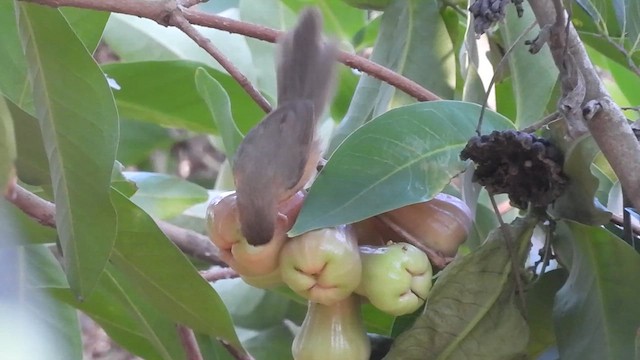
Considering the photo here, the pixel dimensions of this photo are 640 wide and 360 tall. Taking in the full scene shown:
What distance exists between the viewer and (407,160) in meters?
0.56

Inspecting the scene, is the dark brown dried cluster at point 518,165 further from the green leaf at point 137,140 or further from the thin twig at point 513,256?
the green leaf at point 137,140

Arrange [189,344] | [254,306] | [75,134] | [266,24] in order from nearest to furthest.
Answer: [75,134] < [189,344] < [254,306] < [266,24]

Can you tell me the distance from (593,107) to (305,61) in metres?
0.18

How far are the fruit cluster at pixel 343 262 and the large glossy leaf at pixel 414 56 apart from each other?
0.20 m

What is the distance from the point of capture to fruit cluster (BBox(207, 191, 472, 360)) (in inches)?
20.8

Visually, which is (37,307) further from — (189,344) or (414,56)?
(414,56)

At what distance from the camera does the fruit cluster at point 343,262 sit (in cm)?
53

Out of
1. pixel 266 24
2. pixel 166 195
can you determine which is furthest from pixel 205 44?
pixel 266 24

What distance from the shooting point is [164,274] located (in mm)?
663

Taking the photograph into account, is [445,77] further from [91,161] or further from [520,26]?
[91,161]

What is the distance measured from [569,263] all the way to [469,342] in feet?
0.30

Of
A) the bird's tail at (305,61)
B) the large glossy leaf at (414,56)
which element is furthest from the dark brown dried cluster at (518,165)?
the large glossy leaf at (414,56)

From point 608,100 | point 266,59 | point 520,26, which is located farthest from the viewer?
point 266,59

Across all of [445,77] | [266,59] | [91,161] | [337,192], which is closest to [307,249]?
[337,192]
